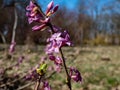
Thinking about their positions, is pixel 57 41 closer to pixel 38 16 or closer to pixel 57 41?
pixel 57 41

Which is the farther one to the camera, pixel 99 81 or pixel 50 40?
pixel 99 81

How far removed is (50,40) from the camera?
1571 millimetres

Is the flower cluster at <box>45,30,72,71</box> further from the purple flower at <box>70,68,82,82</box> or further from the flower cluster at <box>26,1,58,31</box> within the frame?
the purple flower at <box>70,68,82,82</box>

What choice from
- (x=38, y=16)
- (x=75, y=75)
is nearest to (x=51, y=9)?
(x=38, y=16)

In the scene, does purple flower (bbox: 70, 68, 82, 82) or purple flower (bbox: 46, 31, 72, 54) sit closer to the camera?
purple flower (bbox: 46, 31, 72, 54)

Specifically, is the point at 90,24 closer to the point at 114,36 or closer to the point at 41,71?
the point at 114,36

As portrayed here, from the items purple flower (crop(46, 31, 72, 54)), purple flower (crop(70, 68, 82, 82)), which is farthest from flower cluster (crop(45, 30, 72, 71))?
Result: purple flower (crop(70, 68, 82, 82))

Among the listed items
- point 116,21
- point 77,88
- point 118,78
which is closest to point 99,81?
point 118,78

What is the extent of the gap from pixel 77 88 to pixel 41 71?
4.17 m

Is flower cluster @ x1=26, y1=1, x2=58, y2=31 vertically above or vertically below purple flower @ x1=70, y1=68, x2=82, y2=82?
above

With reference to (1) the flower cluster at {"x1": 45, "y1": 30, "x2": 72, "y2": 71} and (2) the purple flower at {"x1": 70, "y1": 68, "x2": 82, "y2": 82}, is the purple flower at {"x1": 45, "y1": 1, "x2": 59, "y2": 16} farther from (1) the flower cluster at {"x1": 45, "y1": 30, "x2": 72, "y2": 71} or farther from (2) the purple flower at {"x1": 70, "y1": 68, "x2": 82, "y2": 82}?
(2) the purple flower at {"x1": 70, "y1": 68, "x2": 82, "y2": 82}

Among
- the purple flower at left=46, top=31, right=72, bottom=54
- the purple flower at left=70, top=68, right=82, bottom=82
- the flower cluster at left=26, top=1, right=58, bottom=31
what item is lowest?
the purple flower at left=70, top=68, right=82, bottom=82

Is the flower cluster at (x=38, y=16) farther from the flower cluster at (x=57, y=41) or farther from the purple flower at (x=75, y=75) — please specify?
the purple flower at (x=75, y=75)

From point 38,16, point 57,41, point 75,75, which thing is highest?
point 38,16
